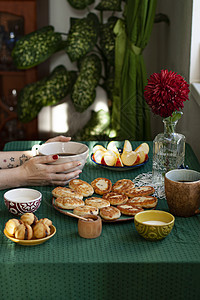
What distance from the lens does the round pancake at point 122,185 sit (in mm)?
1296

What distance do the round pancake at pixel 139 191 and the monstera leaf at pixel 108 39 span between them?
6.21 ft

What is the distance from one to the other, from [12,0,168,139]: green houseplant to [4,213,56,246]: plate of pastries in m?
2.00

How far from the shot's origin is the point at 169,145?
1330mm

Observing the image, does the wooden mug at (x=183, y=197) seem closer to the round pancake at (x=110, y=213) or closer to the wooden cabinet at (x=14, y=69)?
the round pancake at (x=110, y=213)

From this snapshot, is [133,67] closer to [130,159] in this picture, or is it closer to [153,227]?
[130,159]

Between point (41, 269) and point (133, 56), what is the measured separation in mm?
2010

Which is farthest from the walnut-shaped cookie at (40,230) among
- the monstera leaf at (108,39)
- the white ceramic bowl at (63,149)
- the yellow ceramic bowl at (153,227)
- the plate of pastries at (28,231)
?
the monstera leaf at (108,39)

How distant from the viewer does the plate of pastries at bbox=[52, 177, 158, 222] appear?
1.12 m

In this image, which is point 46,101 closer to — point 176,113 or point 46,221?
point 176,113

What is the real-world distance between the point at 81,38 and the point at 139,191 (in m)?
1.88

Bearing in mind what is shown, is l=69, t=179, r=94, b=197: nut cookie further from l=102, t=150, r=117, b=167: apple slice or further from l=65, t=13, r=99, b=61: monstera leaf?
l=65, t=13, r=99, b=61: monstera leaf

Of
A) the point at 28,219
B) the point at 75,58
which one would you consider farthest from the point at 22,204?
the point at 75,58

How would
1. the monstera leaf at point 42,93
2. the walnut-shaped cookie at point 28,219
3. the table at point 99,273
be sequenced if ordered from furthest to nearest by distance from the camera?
1. the monstera leaf at point 42,93
2. the walnut-shaped cookie at point 28,219
3. the table at point 99,273

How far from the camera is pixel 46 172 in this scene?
137 centimetres
